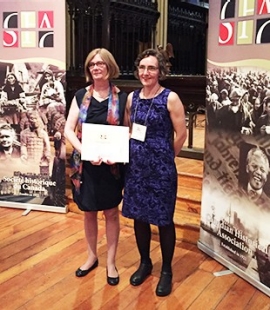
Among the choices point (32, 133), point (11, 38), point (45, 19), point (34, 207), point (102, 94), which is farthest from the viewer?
point (34, 207)

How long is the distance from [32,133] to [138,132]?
1716 millimetres

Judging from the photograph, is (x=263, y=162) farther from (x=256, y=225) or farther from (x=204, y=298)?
(x=204, y=298)

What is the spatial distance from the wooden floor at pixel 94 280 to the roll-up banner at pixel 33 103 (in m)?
0.56

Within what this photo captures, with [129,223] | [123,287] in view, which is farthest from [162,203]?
[129,223]

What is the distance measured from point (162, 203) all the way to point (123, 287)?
0.61 meters

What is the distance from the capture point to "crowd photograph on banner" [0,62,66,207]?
148 inches

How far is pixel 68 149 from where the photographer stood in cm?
486

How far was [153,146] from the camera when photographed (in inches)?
96.3

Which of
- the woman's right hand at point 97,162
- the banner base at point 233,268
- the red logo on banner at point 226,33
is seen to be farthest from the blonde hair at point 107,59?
the banner base at point 233,268

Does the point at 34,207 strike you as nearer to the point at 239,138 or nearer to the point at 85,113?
the point at 85,113

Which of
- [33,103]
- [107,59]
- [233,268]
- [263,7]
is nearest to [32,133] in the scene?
[33,103]

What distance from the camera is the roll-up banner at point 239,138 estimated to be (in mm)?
2520

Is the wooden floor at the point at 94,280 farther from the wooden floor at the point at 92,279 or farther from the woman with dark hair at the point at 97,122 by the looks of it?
the woman with dark hair at the point at 97,122

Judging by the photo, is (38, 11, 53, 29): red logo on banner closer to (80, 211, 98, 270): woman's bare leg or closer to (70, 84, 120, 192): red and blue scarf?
(70, 84, 120, 192): red and blue scarf
